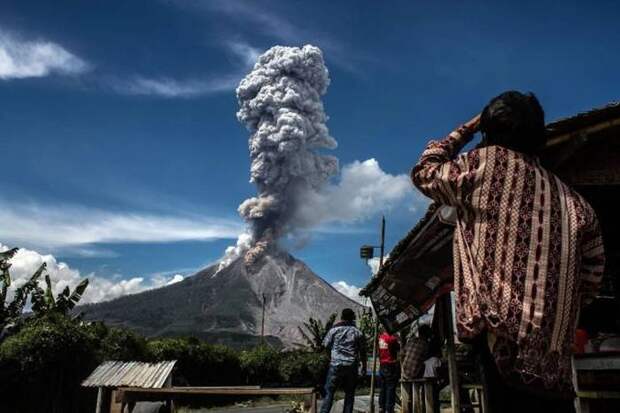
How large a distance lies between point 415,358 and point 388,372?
60.9 inches

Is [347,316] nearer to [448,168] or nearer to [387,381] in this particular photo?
[387,381]

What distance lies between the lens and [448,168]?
5.82 ft

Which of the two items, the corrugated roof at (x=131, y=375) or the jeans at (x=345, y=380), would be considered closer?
the corrugated roof at (x=131, y=375)

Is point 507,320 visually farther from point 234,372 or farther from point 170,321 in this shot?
point 170,321

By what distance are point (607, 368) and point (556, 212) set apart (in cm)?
195

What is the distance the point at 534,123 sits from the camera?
1800 millimetres

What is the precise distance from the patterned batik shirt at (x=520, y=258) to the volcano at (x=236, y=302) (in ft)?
→ 426

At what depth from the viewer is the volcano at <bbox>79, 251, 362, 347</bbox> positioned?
140 metres

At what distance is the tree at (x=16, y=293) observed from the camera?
16328mm

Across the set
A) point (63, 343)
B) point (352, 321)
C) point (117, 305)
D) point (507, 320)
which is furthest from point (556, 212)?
point (117, 305)

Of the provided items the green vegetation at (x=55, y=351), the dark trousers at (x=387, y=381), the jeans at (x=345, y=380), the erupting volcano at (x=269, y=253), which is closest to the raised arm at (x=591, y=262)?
the jeans at (x=345, y=380)

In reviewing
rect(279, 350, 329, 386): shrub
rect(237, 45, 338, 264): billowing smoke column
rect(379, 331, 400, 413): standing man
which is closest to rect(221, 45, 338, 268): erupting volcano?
rect(237, 45, 338, 264): billowing smoke column

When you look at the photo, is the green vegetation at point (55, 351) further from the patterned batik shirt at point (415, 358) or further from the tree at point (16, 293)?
the patterned batik shirt at point (415, 358)

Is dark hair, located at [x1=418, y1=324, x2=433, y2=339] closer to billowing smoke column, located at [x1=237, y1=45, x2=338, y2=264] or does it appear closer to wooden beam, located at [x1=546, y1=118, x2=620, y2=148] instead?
wooden beam, located at [x1=546, y1=118, x2=620, y2=148]
